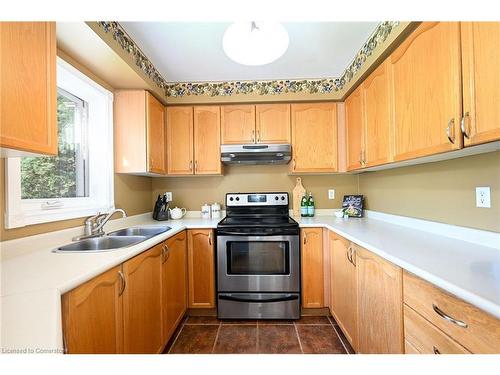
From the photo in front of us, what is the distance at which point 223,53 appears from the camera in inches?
71.3

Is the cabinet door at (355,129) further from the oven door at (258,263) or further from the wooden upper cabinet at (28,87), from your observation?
the wooden upper cabinet at (28,87)

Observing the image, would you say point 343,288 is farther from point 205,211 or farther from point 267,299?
point 205,211

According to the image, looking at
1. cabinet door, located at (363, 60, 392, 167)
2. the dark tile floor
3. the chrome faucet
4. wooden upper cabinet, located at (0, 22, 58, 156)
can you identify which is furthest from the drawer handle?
the chrome faucet

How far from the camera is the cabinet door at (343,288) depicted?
1.48 metres

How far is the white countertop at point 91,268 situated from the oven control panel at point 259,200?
1.19 meters

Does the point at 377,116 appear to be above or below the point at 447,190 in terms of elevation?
above

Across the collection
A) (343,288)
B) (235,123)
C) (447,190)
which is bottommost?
(343,288)

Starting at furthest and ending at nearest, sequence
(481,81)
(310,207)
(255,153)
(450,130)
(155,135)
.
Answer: (310,207) < (255,153) < (155,135) < (450,130) < (481,81)

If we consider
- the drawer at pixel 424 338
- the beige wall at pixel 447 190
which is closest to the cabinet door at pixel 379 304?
the drawer at pixel 424 338

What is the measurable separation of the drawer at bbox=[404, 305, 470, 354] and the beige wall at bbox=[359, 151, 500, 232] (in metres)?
0.64

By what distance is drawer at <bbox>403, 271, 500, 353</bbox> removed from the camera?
0.60m

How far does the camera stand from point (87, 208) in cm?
162

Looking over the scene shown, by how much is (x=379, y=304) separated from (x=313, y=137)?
5.48ft

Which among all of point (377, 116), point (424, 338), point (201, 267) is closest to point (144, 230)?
point (201, 267)
